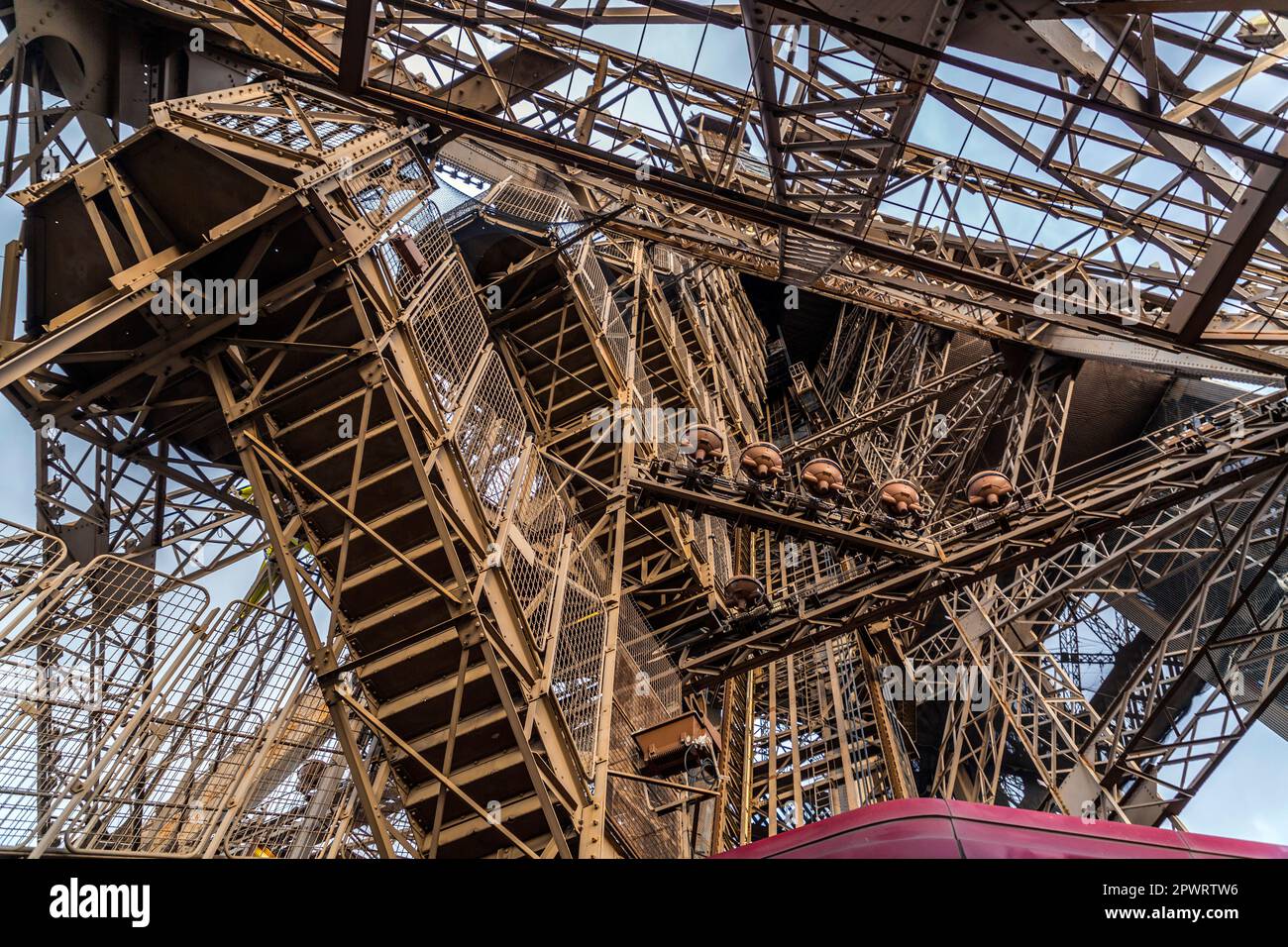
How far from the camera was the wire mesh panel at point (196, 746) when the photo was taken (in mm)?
A: 13234

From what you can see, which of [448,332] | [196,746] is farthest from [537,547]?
[196,746]

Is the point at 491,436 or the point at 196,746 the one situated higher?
the point at 491,436

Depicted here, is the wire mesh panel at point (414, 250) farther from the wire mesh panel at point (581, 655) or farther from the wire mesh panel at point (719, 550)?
the wire mesh panel at point (719, 550)

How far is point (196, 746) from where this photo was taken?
15.1 metres

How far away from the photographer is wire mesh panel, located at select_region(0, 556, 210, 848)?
39.6 feet

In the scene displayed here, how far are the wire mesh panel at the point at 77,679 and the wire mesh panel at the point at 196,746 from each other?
0.36 metres

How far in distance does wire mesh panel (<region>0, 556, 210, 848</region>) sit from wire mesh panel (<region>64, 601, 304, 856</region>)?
359 mm

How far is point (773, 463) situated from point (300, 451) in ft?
26.7

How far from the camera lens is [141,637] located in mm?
14078

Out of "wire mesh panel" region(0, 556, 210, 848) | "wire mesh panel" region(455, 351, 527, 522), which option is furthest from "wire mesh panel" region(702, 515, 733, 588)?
"wire mesh panel" region(0, 556, 210, 848)

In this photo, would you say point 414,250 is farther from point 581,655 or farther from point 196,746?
point 196,746

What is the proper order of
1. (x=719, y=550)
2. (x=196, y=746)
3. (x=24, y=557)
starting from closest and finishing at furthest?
1. (x=24, y=557)
2. (x=196, y=746)
3. (x=719, y=550)

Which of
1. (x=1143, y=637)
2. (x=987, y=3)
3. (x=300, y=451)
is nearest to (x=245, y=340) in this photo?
(x=300, y=451)

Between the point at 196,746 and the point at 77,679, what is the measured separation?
2412 millimetres
